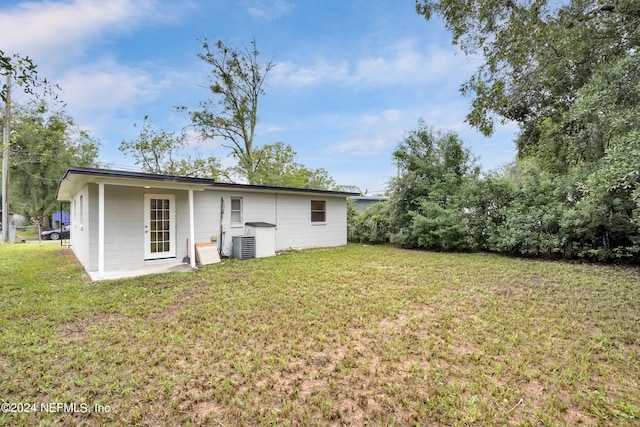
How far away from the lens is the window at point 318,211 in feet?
38.1

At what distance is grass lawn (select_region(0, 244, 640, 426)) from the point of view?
2107 mm

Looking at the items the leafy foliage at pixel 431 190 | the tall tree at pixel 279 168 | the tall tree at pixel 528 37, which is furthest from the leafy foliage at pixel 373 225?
the tall tree at pixel 279 168

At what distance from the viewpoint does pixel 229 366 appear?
8.75ft

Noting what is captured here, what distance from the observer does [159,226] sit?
7.83 metres

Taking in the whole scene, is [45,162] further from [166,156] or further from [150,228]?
[150,228]

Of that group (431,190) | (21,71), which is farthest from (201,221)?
(431,190)

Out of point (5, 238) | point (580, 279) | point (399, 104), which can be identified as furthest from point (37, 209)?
point (580, 279)

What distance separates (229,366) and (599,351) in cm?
363

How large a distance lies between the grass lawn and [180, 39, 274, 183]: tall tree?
14321mm

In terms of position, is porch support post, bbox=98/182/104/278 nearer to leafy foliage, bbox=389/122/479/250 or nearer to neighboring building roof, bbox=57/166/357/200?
neighboring building roof, bbox=57/166/357/200

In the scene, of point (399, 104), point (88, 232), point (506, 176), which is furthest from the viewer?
point (399, 104)

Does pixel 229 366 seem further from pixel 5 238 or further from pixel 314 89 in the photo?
pixel 5 238

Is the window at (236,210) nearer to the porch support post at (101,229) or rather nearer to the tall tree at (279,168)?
the porch support post at (101,229)

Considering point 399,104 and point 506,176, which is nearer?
point 506,176
